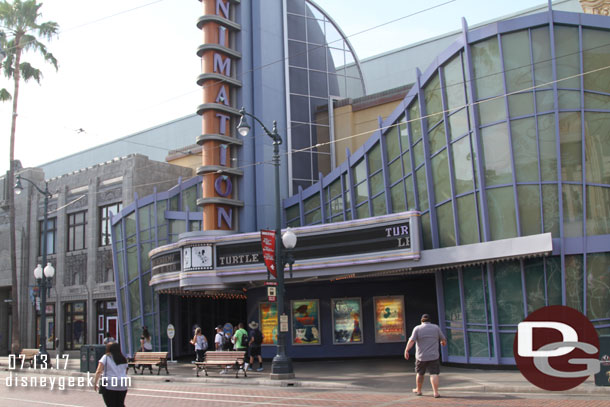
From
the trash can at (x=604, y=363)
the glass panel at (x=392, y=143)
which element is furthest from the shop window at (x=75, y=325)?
the trash can at (x=604, y=363)

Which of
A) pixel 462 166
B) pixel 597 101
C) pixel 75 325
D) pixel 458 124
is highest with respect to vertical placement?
pixel 597 101

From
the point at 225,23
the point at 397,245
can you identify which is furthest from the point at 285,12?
the point at 397,245

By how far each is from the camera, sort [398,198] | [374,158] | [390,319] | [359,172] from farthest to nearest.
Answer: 1. [390,319]
2. [359,172]
3. [374,158]
4. [398,198]

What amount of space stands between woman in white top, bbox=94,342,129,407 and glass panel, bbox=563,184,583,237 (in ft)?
48.8

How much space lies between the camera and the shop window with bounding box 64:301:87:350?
137ft

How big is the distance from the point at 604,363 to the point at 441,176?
31.6 feet

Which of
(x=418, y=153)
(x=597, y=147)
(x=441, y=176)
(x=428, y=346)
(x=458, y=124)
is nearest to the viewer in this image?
(x=428, y=346)

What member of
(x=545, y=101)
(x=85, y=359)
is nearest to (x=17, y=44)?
(x=85, y=359)

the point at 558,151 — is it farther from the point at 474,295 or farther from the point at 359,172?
the point at 359,172

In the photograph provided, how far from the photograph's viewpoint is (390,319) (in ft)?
94.5

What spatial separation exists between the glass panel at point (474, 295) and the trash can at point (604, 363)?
6.40m

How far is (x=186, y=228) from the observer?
33812 mm

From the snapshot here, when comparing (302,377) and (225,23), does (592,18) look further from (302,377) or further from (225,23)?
(225,23)

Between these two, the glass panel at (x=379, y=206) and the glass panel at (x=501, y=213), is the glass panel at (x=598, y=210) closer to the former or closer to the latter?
the glass panel at (x=501, y=213)
